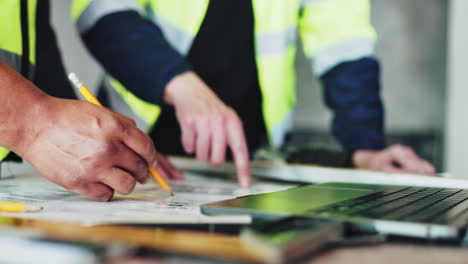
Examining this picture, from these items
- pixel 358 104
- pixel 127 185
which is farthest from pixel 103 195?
pixel 358 104

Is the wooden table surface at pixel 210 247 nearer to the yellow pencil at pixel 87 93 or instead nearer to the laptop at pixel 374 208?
the laptop at pixel 374 208

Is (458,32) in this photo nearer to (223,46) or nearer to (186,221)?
(223,46)

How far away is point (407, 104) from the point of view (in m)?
2.56

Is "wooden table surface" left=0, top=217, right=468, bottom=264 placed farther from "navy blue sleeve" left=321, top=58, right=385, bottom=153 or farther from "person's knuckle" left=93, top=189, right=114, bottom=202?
"navy blue sleeve" left=321, top=58, right=385, bottom=153

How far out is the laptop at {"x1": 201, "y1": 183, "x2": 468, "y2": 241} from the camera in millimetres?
376

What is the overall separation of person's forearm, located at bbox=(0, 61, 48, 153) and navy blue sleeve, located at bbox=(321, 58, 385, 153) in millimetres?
885

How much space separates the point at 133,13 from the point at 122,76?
14 centimetres

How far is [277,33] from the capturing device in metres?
1.11

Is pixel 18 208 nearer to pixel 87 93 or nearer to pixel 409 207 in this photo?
pixel 87 93

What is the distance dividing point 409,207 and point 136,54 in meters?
0.68

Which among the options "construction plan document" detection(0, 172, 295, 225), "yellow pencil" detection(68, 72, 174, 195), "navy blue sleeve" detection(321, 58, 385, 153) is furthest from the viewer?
"navy blue sleeve" detection(321, 58, 385, 153)

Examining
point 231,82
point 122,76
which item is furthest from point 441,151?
point 122,76

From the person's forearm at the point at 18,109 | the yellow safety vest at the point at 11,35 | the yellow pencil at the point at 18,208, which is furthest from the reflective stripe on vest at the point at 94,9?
the yellow pencil at the point at 18,208

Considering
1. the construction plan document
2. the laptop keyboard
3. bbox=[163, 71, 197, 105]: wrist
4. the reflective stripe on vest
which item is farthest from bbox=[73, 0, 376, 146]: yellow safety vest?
the laptop keyboard
